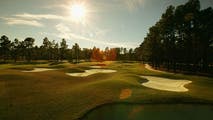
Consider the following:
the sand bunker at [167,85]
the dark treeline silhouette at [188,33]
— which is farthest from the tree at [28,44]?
the sand bunker at [167,85]

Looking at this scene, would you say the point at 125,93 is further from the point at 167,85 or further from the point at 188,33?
the point at 188,33

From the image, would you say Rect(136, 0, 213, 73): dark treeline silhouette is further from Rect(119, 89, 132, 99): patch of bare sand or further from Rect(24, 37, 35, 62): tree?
Rect(24, 37, 35, 62): tree

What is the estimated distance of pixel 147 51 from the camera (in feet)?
245

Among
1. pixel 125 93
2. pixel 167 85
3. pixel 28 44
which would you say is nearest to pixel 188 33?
pixel 167 85

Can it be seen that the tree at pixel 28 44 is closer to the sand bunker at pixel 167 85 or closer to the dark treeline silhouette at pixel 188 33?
the dark treeline silhouette at pixel 188 33

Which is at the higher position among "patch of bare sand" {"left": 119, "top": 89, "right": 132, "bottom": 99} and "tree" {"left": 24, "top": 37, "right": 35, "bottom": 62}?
"tree" {"left": 24, "top": 37, "right": 35, "bottom": 62}

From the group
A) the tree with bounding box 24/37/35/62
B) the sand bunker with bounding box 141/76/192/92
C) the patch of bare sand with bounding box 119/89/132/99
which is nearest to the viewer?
the patch of bare sand with bounding box 119/89/132/99

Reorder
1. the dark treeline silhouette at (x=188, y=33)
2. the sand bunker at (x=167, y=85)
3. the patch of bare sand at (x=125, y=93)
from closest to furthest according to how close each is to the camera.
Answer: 1. the patch of bare sand at (x=125, y=93)
2. the sand bunker at (x=167, y=85)
3. the dark treeline silhouette at (x=188, y=33)

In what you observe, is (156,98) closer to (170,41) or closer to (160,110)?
(160,110)

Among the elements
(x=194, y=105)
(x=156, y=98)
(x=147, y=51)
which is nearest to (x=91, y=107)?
(x=156, y=98)

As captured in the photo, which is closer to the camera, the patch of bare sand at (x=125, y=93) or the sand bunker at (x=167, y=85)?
the patch of bare sand at (x=125, y=93)

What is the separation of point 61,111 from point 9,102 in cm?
477

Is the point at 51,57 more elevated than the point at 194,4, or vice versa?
the point at 194,4

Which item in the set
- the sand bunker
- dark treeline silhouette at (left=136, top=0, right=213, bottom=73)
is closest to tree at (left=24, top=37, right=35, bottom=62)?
dark treeline silhouette at (left=136, top=0, right=213, bottom=73)
